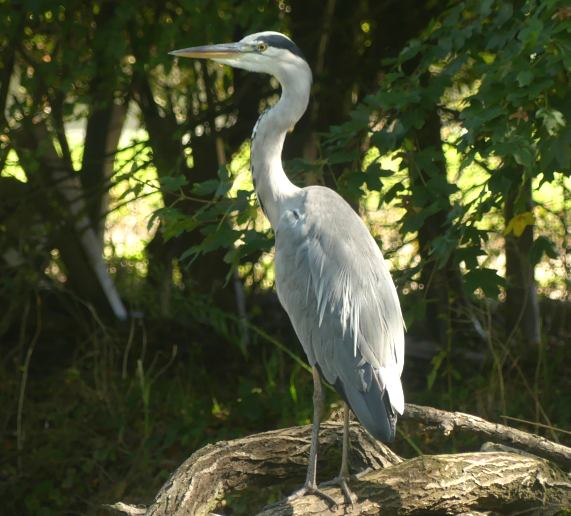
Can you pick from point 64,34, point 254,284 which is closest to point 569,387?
point 254,284

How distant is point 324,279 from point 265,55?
91 centimetres

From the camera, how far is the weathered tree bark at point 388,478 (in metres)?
2.92

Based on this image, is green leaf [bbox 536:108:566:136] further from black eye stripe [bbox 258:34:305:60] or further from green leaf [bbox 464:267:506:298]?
black eye stripe [bbox 258:34:305:60]

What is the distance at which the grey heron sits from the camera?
10.1 feet

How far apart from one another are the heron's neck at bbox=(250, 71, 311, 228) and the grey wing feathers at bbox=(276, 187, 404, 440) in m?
0.17

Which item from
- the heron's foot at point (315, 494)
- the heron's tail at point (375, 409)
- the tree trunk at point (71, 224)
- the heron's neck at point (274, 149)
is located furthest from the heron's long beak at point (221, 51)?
the tree trunk at point (71, 224)

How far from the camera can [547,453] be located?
329cm

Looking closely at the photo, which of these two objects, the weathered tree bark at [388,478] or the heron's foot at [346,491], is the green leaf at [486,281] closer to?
the weathered tree bark at [388,478]

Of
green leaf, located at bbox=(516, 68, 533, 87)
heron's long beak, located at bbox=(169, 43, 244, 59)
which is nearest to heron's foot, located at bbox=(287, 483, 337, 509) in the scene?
green leaf, located at bbox=(516, 68, 533, 87)

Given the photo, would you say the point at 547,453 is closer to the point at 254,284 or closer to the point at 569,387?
the point at 569,387

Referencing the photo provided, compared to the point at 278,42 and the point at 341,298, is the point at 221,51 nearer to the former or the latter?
the point at 278,42

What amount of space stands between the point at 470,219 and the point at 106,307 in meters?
3.04

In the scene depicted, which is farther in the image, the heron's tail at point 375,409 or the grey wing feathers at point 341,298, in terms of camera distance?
the grey wing feathers at point 341,298

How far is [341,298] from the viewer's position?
332 centimetres
